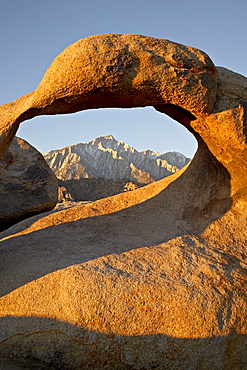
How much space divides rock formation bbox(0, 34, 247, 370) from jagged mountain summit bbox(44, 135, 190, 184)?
3303 cm

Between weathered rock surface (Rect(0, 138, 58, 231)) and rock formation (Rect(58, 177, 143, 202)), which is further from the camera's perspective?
rock formation (Rect(58, 177, 143, 202))

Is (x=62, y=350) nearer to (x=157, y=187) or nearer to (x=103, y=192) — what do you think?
(x=157, y=187)

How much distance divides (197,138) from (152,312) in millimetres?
2096

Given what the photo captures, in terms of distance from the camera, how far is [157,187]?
468cm

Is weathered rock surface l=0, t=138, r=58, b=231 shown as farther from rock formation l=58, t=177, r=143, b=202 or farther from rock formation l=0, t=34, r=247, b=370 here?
rock formation l=58, t=177, r=143, b=202

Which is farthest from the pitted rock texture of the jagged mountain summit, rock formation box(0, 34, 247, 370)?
the jagged mountain summit

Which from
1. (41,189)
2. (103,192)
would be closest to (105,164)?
(103,192)

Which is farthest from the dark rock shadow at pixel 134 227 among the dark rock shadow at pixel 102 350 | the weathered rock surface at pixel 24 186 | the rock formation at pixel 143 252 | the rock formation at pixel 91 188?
the rock formation at pixel 91 188

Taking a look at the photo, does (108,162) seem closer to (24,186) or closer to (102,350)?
(24,186)

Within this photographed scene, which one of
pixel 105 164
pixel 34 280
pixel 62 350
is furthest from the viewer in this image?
pixel 105 164

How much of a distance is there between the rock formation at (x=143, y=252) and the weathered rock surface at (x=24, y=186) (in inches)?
26.2

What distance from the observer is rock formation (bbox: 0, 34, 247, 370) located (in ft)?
8.83

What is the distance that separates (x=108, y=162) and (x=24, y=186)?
4462 centimetres

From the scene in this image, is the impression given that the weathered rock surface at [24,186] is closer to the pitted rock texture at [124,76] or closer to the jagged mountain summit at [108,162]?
the pitted rock texture at [124,76]
